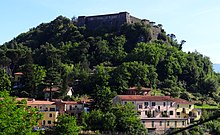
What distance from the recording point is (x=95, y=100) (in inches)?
1442

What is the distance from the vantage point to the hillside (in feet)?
147

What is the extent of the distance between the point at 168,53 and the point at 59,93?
2080 cm

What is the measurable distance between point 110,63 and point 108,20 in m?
15.8

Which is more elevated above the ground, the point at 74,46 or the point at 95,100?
the point at 74,46

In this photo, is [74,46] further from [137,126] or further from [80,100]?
[137,126]

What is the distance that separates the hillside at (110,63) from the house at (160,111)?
2743mm

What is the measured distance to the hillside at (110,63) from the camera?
44688 mm

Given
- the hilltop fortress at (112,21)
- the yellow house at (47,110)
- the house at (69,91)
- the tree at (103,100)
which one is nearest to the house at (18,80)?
the house at (69,91)

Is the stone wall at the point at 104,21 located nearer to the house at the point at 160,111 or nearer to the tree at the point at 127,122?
the house at the point at 160,111

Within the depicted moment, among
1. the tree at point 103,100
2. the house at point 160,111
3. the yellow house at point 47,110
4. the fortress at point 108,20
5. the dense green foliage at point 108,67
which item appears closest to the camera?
the tree at point 103,100

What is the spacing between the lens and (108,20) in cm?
6994

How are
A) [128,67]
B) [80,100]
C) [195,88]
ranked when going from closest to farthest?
[80,100], [128,67], [195,88]

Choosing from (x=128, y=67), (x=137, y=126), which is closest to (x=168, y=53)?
(x=128, y=67)

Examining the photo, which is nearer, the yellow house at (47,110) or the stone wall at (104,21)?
the yellow house at (47,110)
